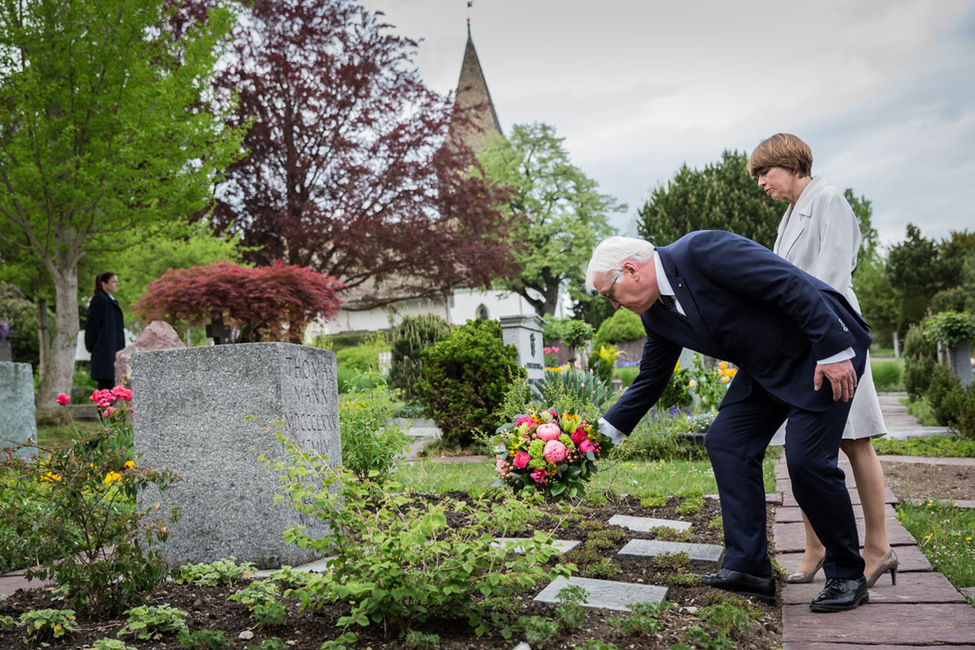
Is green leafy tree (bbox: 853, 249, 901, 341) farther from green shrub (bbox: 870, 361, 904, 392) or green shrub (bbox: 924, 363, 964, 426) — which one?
green shrub (bbox: 924, 363, 964, 426)

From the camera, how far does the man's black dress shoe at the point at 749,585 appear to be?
9.90 feet

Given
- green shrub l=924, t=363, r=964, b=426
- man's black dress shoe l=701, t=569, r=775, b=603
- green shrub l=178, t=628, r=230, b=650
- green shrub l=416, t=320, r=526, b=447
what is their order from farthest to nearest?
green shrub l=924, t=363, r=964, b=426, green shrub l=416, t=320, r=526, b=447, man's black dress shoe l=701, t=569, r=775, b=603, green shrub l=178, t=628, r=230, b=650

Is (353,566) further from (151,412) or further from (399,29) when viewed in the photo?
(399,29)

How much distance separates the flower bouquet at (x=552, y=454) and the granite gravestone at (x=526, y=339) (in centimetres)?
606

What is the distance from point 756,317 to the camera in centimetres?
289

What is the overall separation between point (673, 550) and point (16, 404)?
19.2 ft

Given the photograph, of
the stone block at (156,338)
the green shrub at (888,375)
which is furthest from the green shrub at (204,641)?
the green shrub at (888,375)

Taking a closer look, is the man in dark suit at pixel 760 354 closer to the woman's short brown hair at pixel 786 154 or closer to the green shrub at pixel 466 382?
the woman's short brown hair at pixel 786 154

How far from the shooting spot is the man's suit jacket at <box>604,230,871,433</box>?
2703 mm

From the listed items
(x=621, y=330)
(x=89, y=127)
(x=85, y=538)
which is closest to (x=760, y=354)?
(x=85, y=538)

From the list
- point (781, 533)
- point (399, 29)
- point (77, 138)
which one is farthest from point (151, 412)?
point (399, 29)

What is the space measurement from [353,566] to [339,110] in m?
16.7

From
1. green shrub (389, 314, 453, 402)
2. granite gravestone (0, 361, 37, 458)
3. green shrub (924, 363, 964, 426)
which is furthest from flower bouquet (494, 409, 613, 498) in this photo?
green shrub (389, 314, 453, 402)

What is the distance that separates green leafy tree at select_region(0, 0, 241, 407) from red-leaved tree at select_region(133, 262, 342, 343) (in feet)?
3.88
